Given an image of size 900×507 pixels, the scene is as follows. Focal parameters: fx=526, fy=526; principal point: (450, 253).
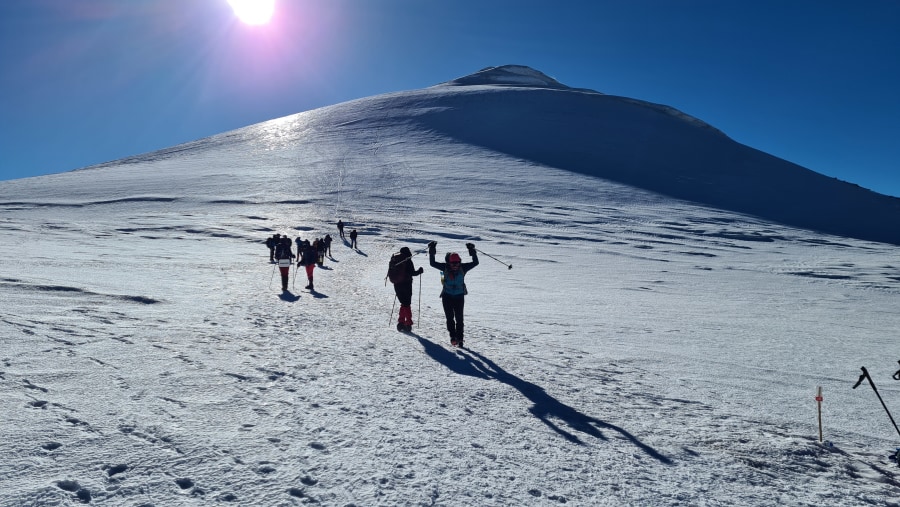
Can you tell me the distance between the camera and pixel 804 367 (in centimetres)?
860

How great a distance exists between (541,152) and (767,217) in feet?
90.4

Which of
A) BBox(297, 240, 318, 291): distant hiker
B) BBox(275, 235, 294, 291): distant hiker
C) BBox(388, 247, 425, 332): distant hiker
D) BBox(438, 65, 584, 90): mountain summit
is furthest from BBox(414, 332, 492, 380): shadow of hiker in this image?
BBox(438, 65, 584, 90): mountain summit

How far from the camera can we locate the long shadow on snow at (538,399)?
5.11 metres

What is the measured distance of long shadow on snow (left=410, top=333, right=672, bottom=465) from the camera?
5.11 meters

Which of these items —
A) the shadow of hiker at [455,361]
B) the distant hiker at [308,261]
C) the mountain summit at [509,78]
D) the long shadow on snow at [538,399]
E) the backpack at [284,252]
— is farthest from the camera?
the mountain summit at [509,78]

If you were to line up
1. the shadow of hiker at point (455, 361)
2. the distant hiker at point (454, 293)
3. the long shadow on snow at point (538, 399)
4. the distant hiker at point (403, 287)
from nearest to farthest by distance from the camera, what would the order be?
the long shadow on snow at point (538, 399)
the shadow of hiker at point (455, 361)
the distant hiker at point (454, 293)
the distant hiker at point (403, 287)

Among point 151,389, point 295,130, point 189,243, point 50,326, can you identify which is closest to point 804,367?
point 151,389

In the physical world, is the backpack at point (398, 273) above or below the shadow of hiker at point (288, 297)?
above

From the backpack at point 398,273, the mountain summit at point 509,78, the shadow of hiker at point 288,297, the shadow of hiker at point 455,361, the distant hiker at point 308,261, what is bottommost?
the shadow of hiker at point 288,297

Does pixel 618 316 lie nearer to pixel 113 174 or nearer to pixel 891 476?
pixel 891 476

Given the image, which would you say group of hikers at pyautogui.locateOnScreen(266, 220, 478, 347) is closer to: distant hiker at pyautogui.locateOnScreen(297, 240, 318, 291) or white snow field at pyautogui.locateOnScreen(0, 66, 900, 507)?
white snow field at pyautogui.locateOnScreen(0, 66, 900, 507)

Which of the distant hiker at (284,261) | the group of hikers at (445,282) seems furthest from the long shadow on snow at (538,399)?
the distant hiker at (284,261)

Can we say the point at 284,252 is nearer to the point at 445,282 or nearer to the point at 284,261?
the point at 284,261

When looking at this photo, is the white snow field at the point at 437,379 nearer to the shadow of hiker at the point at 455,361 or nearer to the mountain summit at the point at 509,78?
the shadow of hiker at the point at 455,361
